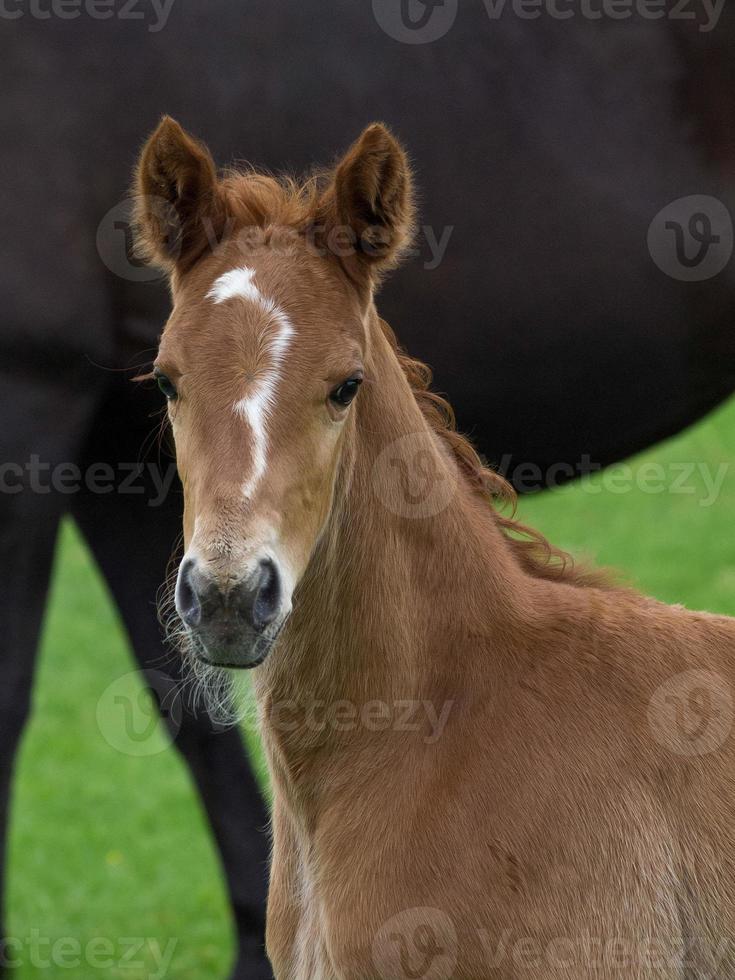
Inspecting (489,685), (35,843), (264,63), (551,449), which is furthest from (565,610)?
(35,843)

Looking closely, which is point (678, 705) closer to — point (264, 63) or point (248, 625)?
point (248, 625)

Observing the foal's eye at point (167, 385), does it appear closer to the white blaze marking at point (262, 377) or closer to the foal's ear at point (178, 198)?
the white blaze marking at point (262, 377)

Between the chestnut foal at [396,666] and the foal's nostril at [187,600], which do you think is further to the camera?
the chestnut foal at [396,666]

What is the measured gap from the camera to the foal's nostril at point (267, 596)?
2883 mm

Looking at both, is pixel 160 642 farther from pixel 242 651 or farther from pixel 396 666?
pixel 242 651

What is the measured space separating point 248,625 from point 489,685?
75cm

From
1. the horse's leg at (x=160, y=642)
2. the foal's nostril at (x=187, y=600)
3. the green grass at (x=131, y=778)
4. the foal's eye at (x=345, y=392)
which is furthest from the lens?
the green grass at (x=131, y=778)

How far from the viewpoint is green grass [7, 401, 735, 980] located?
629cm

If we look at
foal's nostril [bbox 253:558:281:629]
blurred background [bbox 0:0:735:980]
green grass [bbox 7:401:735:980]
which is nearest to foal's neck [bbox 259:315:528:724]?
foal's nostril [bbox 253:558:281:629]

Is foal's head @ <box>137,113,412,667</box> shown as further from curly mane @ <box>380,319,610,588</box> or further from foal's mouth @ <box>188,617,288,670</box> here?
curly mane @ <box>380,319,610,588</box>

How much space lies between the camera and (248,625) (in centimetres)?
289

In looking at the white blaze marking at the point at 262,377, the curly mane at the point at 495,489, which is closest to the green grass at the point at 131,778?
the curly mane at the point at 495,489

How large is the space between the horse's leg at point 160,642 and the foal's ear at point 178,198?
120cm

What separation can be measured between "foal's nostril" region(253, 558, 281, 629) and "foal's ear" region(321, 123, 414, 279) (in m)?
0.79
